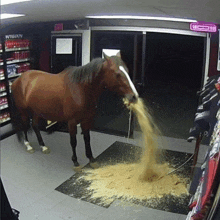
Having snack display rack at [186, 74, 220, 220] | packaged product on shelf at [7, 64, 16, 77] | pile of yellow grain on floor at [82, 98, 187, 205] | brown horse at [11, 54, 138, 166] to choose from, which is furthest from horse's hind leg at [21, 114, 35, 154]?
snack display rack at [186, 74, 220, 220]

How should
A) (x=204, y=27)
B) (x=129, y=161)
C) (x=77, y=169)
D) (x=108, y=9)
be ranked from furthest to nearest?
(x=129, y=161) < (x=77, y=169) < (x=204, y=27) < (x=108, y=9)

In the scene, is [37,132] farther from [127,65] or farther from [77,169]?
[127,65]

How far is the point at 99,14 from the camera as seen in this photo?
0.71 metres

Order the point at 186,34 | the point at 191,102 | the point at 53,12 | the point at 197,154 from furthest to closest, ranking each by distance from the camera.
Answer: the point at 197,154
the point at 191,102
the point at 186,34
the point at 53,12

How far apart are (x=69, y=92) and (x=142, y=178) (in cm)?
53

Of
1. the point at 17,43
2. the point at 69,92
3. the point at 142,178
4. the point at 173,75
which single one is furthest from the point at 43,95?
the point at 142,178

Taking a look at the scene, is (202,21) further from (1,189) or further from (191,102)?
(1,189)

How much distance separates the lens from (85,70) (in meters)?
0.83

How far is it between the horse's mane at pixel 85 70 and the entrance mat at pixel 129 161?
0.32m

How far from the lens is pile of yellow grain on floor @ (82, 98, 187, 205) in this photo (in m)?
1.00

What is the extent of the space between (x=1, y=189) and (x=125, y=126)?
0.51 metres

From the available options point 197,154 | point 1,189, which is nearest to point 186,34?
point 197,154

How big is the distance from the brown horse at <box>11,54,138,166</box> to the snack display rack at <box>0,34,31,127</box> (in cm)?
2

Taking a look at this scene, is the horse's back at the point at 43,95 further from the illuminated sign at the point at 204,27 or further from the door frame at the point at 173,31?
the illuminated sign at the point at 204,27
